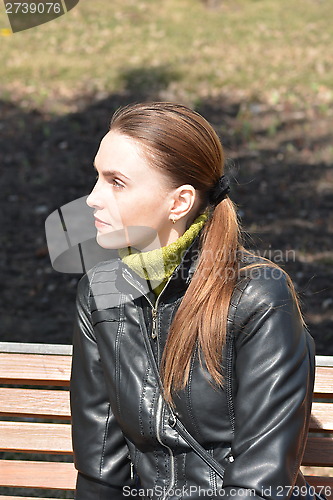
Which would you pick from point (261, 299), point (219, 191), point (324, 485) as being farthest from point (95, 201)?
point (324, 485)

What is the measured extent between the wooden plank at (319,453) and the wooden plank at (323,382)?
166 millimetres

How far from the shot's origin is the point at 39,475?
2.74 m

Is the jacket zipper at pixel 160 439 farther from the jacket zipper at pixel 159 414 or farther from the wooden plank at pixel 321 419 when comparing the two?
the wooden plank at pixel 321 419

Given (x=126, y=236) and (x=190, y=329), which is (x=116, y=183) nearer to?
(x=126, y=236)

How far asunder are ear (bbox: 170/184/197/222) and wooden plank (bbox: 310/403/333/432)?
2.97 feet

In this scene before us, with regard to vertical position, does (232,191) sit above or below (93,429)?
below

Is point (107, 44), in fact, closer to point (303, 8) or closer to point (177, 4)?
point (177, 4)

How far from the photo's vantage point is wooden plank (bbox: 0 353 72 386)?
2662mm

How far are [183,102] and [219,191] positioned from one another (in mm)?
6854

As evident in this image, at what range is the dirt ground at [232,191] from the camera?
5398mm

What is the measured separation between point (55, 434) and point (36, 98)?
22.9ft

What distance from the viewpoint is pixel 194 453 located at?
7.09 ft

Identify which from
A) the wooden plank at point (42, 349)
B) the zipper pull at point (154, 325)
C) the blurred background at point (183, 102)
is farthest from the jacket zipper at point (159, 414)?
the blurred background at point (183, 102)

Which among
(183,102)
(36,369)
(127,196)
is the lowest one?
(183,102)
